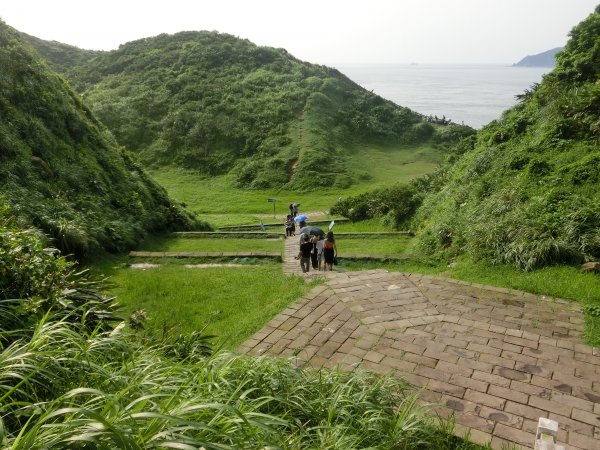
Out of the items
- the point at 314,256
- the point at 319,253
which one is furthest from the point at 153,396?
the point at 319,253

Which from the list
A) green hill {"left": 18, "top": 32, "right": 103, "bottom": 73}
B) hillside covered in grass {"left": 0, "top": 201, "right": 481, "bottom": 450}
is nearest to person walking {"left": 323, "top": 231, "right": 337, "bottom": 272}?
hillside covered in grass {"left": 0, "top": 201, "right": 481, "bottom": 450}

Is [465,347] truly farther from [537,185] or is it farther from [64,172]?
[64,172]

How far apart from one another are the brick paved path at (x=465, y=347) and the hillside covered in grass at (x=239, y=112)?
23.9 meters

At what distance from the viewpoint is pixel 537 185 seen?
10641 millimetres

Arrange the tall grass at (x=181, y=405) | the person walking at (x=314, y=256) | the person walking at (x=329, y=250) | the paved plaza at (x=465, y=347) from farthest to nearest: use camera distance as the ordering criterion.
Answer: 1. the person walking at (x=314, y=256)
2. the person walking at (x=329, y=250)
3. the paved plaza at (x=465, y=347)
4. the tall grass at (x=181, y=405)

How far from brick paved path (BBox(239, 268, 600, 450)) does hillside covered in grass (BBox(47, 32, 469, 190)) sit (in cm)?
2390

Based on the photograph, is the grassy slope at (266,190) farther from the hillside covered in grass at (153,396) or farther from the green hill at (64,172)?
the hillside covered in grass at (153,396)

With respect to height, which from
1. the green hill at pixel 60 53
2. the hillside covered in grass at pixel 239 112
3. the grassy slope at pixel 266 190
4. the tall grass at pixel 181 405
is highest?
the green hill at pixel 60 53

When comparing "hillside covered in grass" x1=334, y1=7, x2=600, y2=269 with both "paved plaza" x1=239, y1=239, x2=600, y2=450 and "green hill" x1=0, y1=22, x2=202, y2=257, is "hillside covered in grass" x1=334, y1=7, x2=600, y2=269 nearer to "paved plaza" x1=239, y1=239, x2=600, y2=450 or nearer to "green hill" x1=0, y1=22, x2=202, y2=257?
"paved plaza" x1=239, y1=239, x2=600, y2=450

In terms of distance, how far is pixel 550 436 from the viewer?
11.4 feet

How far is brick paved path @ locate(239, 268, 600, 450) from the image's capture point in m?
4.51

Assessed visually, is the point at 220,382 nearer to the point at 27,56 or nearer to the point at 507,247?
the point at 507,247

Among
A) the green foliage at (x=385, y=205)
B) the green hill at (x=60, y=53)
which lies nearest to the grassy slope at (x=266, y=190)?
the green foliage at (x=385, y=205)

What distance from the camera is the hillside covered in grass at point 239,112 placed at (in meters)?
34.0
